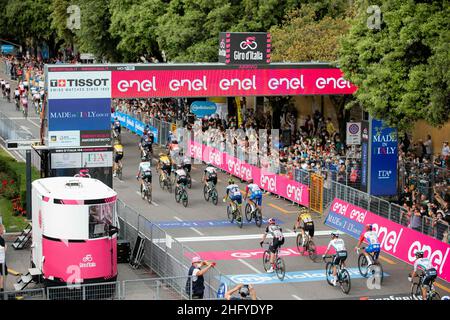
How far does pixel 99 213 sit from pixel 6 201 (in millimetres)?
12782

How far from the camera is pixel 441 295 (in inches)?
985

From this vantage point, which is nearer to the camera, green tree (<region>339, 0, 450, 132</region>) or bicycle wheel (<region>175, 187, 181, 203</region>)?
green tree (<region>339, 0, 450, 132</region>)

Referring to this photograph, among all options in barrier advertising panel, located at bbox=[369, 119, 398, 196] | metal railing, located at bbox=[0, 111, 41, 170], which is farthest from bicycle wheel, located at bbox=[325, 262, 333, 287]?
metal railing, located at bbox=[0, 111, 41, 170]

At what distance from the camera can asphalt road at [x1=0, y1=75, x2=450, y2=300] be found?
25.7m

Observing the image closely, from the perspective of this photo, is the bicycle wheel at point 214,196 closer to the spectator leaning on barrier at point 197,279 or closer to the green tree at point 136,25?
the spectator leaning on barrier at point 197,279

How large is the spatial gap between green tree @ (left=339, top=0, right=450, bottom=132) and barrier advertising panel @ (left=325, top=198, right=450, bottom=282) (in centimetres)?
327

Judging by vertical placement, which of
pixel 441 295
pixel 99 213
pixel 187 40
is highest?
pixel 187 40

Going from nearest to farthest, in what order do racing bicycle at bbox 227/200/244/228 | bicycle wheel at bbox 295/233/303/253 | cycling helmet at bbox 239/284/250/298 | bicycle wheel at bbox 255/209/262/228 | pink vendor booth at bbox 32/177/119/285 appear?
cycling helmet at bbox 239/284/250/298, pink vendor booth at bbox 32/177/119/285, bicycle wheel at bbox 295/233/303/253, bicycle wheel at bbox 255/209/262/228, racing bicycle at bbox 227/200/244/228

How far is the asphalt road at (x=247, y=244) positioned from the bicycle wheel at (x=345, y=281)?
0.58 feet

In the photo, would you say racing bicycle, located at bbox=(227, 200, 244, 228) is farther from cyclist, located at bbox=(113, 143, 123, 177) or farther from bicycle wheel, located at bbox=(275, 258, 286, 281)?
cyclist, located at bbox=(113, 143, 123, 177)
